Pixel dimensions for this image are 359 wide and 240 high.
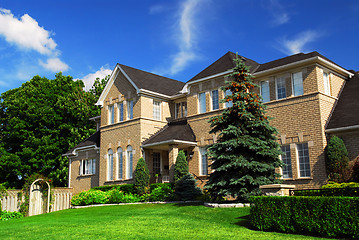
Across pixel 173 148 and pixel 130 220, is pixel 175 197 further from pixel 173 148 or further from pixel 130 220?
pixel 130 220

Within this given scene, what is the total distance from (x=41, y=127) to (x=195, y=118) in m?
21.2

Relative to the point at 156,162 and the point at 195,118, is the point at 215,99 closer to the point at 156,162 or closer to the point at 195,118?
the point at 195,118

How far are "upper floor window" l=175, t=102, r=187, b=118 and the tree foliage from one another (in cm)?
1530

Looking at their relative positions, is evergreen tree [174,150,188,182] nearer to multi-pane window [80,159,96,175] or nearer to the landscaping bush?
the landscaping bush

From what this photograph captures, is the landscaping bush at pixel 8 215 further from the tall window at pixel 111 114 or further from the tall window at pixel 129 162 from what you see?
the tall window at pixel 111 114

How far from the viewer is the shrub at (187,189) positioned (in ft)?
70.7

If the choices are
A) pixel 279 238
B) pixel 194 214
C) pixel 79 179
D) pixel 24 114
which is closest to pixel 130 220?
pixel 194 214

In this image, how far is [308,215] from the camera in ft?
35.4

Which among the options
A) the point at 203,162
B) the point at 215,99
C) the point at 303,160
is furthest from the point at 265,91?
the point at 203,162

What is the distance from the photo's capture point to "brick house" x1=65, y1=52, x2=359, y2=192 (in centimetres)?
1958

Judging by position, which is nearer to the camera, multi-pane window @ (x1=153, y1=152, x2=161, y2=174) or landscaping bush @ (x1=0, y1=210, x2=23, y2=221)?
landscaping bush @ (x1=0, y1=210, x2=23, y2=221)

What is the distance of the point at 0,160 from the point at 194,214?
29720mm

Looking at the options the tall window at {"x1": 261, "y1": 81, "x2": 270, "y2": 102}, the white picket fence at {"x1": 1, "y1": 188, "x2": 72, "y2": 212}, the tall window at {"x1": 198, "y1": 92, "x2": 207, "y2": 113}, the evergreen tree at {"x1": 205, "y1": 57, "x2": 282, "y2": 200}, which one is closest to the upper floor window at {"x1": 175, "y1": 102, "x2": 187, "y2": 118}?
the tall window at {"x1": 198, "y1": 92, "x2": 207, "y2": 113}

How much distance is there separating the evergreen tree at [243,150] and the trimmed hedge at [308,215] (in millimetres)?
4113
